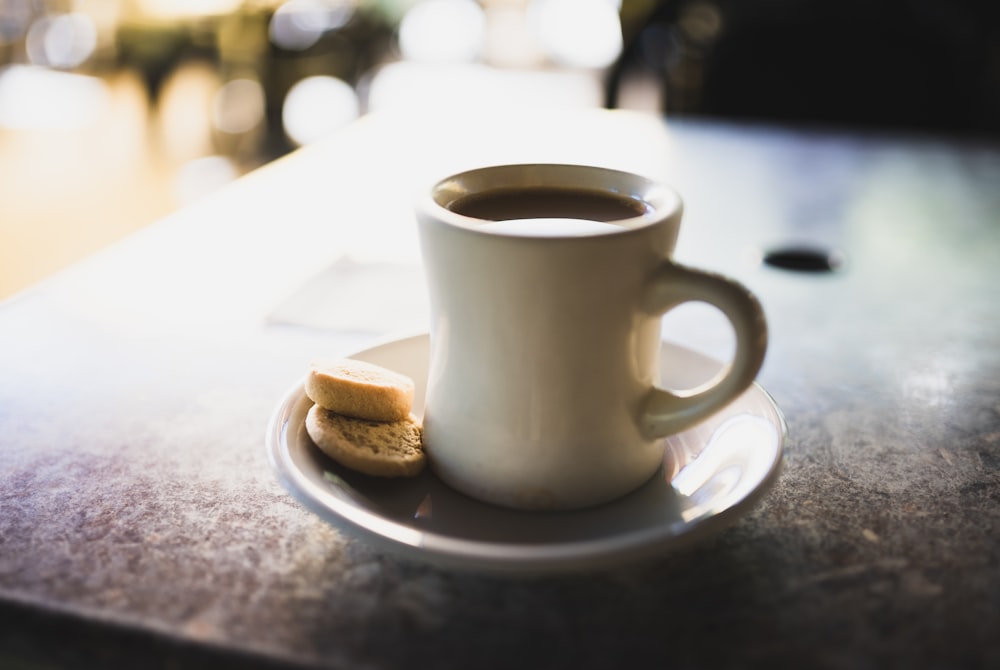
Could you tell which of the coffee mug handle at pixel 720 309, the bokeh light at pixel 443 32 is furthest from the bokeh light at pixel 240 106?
the coffee mug handle at pixel 720 309

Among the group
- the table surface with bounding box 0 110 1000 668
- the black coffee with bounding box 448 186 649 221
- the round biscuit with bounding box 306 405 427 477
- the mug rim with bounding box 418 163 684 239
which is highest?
the mug rim with bounding box 418 163 684 239

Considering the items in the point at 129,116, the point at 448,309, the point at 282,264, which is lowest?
the point at 129,116

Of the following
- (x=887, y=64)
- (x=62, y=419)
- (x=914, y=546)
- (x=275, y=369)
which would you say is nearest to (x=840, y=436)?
(x=914, y=546)

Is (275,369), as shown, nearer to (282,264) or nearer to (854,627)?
(282,264)

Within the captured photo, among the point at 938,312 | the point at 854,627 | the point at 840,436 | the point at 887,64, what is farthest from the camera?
the point at 887,64

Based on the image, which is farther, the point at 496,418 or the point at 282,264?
the point at 282,264

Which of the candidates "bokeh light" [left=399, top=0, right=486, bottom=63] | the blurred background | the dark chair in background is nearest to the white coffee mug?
the blurred background

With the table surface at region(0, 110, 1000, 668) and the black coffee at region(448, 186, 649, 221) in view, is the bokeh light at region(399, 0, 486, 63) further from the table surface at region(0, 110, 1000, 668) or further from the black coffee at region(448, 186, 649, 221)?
the black coffee at region(448, 186, 649, 221)

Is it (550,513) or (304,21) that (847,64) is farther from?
(304,21)
